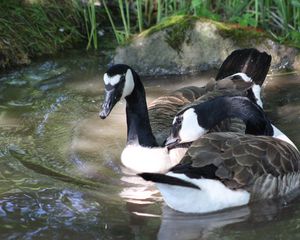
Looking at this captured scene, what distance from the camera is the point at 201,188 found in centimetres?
573

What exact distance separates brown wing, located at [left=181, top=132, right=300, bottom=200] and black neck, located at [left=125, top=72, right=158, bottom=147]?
3.19 ft

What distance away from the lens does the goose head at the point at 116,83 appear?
6937 millimetres

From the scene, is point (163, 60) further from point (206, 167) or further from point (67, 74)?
point (206, 167)

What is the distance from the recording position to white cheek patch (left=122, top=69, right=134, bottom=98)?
23.3ft

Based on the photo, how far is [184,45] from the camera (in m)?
10.3

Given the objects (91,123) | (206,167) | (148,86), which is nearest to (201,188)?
(206,167)

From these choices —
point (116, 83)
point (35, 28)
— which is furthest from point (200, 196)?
point (35, 28)

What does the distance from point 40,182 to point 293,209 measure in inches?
92.1

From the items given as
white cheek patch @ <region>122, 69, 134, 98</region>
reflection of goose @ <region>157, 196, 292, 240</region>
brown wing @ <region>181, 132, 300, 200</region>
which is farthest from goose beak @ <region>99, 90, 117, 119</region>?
reflection of goose @ <region>157, 196, 292, 240</region>

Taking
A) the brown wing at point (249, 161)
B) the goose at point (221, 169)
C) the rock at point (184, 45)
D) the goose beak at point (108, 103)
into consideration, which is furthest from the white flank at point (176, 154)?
the rock at point (184, 45)

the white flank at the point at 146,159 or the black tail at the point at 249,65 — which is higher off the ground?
the black tail at the point at 249,65

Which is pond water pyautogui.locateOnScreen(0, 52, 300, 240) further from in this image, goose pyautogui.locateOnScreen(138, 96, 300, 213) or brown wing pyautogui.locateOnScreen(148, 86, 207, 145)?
brown wing pyautogui.locateOnScreen(148, 86, 207, 145)

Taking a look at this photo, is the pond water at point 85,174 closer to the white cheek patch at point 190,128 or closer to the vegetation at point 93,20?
the white cheek patch at point 190,128

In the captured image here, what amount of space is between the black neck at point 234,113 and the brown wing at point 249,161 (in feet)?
1.17
